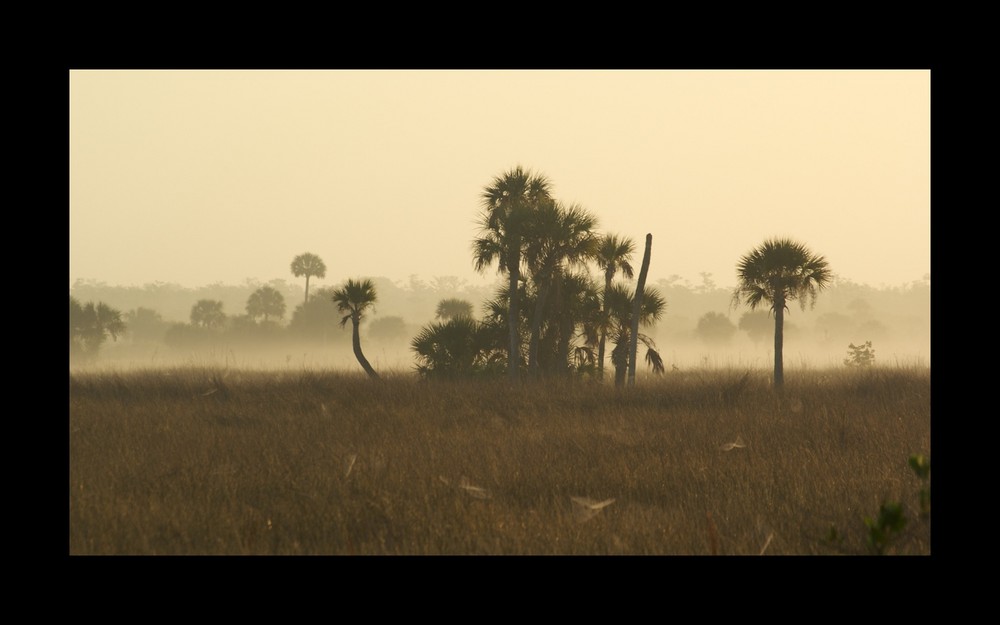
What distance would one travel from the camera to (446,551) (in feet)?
24.4

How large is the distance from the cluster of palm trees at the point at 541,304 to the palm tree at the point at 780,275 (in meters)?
3.15

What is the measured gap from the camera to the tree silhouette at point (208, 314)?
373 ft

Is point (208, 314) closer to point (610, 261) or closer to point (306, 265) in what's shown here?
point (306, 265)

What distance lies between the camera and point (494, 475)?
33.9 ft

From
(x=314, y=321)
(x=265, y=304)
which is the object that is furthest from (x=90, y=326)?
(x=265, y=304)

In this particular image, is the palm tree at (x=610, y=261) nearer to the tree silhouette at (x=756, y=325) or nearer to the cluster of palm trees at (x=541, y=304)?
the cluster of palm trees at (x=541, y=304)

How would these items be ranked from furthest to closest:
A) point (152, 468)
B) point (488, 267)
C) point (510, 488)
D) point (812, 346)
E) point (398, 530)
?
point (812, 346)
point (488, 267)
point (152, 468)
point (510, 488)
point (398, 530)

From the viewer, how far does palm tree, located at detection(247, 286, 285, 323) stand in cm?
12091

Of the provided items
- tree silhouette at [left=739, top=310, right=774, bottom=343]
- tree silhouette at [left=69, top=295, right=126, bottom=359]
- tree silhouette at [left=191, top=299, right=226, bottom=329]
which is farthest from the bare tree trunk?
tree silhouette at [left=191, top=299, right=226, bottom=329]

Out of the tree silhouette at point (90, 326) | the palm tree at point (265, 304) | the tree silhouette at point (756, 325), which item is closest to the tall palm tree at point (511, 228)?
the tree silhouette at point (90, 326)

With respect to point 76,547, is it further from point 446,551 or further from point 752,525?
point 752,525

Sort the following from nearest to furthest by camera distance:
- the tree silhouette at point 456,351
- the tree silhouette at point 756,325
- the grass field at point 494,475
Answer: the grass field at point 494,475 < the tree silhouette at point 456,351 < the tree silhouette at point 756,325
